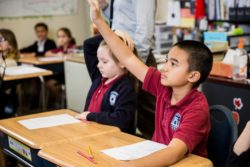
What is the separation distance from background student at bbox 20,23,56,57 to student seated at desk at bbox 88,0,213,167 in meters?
4.18

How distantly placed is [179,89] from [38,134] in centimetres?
63

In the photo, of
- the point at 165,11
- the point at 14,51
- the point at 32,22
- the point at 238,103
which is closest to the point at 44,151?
the point at 238,103

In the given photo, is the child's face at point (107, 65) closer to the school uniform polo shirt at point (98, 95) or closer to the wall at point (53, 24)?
the school uniform polo shirt at point (98, 95)

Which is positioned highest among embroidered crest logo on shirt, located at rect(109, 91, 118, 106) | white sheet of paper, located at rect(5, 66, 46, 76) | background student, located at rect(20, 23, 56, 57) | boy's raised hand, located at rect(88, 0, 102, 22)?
boy's raised hand, located at rect(88, 0, 102, 22)

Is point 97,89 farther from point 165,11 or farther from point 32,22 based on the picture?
point 32,22

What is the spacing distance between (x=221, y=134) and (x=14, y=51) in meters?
3.08

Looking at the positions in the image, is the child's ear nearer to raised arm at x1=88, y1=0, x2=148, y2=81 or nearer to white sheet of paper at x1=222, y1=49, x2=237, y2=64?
raised arm at x1=88, y1=0, x2=148, y2=81

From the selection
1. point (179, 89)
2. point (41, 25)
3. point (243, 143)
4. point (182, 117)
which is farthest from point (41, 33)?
point (243, 143)

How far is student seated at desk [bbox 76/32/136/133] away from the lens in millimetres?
1976

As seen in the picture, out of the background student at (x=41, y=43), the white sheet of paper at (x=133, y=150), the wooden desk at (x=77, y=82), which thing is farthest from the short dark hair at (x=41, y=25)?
the white sheet of paper at (x=133, y=150)

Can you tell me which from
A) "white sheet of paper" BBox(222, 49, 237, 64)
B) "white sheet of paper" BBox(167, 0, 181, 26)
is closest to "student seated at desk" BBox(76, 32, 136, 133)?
"white sheet of paper" BBox(222, 49, 237, 64)

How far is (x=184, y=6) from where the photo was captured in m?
4.34

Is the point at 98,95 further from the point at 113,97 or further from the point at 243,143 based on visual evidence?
the point at 243,143

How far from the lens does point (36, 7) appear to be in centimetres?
602
